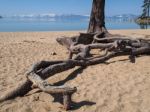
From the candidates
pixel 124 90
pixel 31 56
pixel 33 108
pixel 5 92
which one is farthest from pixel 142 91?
pixel 31 56

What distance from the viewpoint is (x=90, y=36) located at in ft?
41.6

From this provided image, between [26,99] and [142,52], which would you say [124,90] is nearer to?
[26,99]

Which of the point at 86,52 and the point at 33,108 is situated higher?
the point at 86,52

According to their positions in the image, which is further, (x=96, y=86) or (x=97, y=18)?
(x=97, y=18)

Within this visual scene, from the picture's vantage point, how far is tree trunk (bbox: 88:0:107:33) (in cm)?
1331

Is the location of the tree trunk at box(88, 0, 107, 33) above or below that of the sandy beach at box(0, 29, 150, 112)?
above

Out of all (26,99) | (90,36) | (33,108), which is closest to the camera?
(33,108)

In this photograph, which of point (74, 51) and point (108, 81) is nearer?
point (108, 81)

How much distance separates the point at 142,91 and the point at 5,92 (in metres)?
3.16

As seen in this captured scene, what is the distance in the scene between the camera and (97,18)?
13469mm

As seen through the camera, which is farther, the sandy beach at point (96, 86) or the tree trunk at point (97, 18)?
the tree trunk at point (97, 18)

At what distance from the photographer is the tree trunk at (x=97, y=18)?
13312 millimetres

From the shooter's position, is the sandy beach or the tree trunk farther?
the tree trunk

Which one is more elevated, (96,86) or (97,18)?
(97,18)
